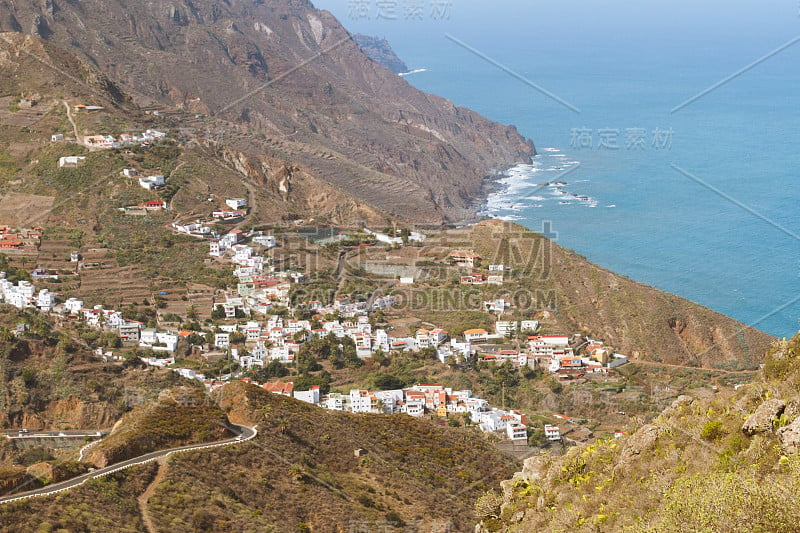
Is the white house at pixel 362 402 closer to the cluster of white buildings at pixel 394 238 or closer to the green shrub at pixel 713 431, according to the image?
the cluster of white buildings at pixel 394 238

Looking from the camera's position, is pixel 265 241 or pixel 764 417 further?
pixel 265 241

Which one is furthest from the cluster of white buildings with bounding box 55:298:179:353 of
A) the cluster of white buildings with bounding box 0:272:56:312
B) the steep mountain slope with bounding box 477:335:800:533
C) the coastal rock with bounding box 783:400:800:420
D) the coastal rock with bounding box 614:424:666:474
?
the coastal rock with bounding box 783:400:800:420

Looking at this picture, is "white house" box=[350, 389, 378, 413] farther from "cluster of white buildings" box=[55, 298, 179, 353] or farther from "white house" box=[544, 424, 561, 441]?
"cluster of white buildings" box=[55, 298, 179, 353]

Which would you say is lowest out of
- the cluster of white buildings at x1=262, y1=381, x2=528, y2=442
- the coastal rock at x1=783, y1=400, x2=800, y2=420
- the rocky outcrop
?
the cluster of white buildings at x1=262, y1=381, x2=528, y2=442

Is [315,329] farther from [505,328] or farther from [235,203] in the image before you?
[235,203]

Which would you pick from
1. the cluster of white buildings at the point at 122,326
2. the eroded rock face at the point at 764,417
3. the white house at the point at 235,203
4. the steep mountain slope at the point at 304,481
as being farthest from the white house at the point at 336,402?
the white house at the point at 235,203

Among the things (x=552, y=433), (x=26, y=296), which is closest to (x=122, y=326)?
(x=26, y=296)
